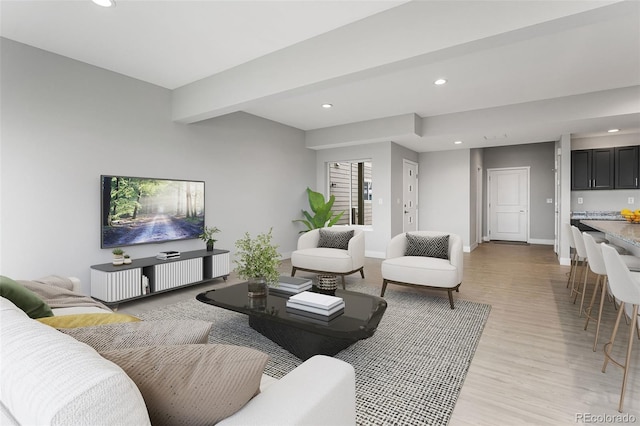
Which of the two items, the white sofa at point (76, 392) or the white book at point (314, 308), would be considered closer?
the white sofa at point (76, 392)

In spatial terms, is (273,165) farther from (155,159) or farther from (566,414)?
(566,414)

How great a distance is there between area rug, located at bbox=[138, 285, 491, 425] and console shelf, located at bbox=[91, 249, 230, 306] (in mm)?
415

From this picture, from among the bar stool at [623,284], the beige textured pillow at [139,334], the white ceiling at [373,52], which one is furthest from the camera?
the white ceiling at [373,52]

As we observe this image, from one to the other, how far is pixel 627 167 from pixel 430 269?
5263 mm

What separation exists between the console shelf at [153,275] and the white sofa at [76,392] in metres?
2.83

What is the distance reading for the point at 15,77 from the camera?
3176 mm

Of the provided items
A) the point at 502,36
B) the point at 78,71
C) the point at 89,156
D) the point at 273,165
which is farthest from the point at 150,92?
the point at 502,36

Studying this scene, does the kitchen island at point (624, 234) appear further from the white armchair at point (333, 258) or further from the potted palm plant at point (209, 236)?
the potted palm plant at point (209, 236)

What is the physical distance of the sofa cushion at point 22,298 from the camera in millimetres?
1542

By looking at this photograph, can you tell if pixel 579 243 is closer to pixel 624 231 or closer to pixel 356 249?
pixel 624 231

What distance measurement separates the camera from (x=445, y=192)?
734 cm

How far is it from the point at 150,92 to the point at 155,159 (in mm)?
868

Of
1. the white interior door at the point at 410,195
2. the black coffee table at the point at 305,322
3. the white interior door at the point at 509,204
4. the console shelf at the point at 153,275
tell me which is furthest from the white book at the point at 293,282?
the white interior door at the point at 509,204

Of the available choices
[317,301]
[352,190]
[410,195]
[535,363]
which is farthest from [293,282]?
[410,195]
